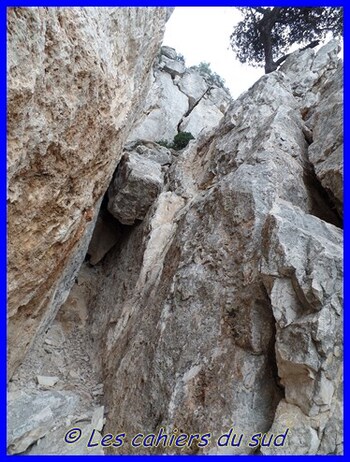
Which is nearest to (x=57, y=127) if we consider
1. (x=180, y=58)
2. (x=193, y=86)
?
(x=193, y=86)

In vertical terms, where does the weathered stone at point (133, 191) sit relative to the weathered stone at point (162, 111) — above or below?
below

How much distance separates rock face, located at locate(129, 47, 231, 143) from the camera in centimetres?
1938

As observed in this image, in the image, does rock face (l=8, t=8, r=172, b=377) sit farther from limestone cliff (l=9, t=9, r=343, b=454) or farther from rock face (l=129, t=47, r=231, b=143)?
rock face (l=129, t=47, r=231, b=143)

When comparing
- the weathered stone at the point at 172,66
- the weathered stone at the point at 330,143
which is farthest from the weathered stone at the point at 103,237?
the weathered stone at the point at 172,66

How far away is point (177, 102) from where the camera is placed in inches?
854

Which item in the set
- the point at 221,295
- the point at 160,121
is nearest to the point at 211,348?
the point at 221,295

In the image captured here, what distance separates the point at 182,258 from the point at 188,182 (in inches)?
179

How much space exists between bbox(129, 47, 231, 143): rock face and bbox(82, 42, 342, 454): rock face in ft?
34.0

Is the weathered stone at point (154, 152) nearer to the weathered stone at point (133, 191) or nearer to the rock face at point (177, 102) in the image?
the weathered stone at point (133, 191)

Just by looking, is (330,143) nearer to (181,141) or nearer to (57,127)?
(57,127)
